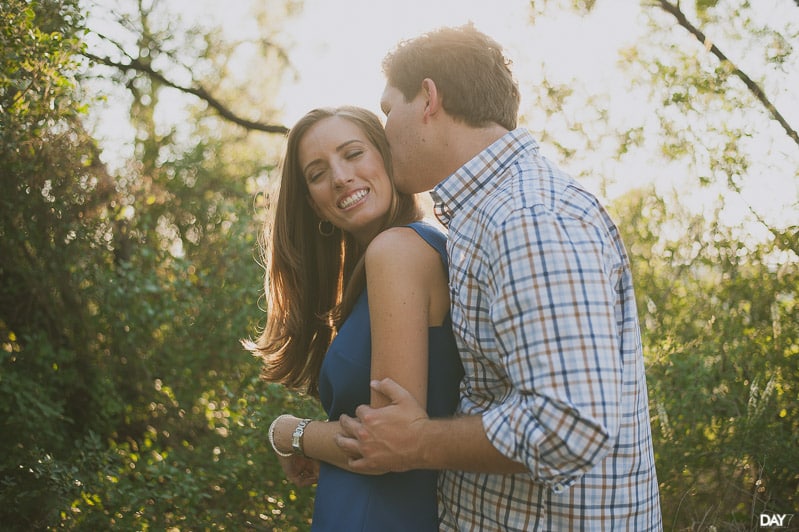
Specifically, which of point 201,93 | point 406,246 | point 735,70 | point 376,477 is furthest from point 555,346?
point 201,93

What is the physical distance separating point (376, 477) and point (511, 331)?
2.24 ft

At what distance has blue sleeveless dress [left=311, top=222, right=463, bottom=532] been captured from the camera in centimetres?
193

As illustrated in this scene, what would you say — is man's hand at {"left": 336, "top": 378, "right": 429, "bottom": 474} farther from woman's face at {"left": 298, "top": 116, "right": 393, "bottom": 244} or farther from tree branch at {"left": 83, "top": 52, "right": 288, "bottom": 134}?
tree branch at {"left": 83, "top": 52, "right": 288, "bottom": 134}

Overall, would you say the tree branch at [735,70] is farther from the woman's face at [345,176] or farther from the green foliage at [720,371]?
the woman's face at [345,176]

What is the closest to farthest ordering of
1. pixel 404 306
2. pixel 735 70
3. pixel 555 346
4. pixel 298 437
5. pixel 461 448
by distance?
pixel 555 346
pixel 461 448
pixel 404 306
pixel 298 437
pixel 735 70

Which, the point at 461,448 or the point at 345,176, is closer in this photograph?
the point at 461,448

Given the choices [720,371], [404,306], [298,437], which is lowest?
[298,437]

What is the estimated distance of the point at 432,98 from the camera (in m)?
1.92

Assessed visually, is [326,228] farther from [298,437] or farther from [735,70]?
[735,70]

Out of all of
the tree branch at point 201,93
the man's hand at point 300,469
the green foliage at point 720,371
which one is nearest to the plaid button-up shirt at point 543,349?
the man's hand at point 300,469

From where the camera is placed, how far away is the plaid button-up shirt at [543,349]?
142 cm

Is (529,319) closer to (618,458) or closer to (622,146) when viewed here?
(618,458)

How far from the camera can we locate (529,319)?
4.76 ft

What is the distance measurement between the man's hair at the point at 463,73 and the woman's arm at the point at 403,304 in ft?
1.12
